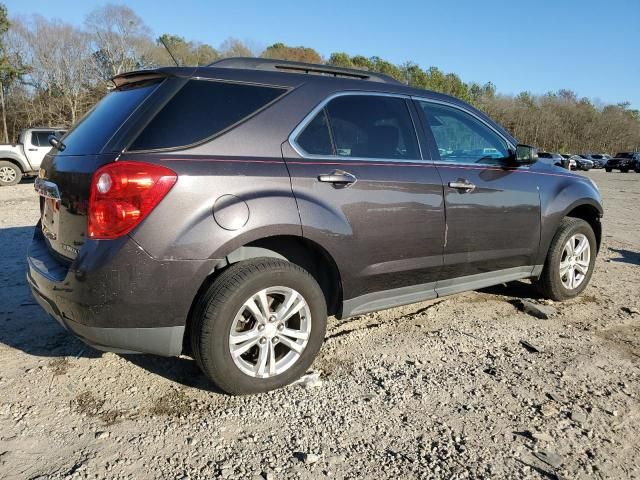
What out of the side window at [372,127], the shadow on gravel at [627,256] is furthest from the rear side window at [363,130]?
the shadow on gravel at [627,256]

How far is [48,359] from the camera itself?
3182mm

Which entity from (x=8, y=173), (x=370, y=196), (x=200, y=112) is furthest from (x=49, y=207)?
(x=8, y=173)

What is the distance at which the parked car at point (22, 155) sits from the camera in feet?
47.9

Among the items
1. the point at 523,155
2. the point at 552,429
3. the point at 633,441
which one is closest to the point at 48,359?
the point at 552,429

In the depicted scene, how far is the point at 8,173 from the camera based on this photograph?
14.6 metres

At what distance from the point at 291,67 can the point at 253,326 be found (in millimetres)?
1644

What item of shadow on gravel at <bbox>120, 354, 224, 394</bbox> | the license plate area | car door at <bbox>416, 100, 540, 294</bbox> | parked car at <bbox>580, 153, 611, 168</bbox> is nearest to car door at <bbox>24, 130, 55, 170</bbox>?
the license plate area

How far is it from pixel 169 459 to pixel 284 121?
1.85 metres

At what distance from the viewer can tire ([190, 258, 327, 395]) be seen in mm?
2543

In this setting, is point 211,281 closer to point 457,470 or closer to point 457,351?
point 457,470

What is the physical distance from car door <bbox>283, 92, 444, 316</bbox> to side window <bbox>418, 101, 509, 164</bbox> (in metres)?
0.24

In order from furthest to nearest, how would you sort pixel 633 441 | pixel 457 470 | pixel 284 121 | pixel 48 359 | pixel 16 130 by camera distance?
pixel 16 130, pixel 48 359, pixel 284 121, pixel 633 441, pixel 457 470

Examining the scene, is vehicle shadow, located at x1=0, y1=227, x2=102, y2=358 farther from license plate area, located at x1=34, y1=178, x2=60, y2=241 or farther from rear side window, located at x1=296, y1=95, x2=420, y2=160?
rear side window, located at x1=296, y1=95, x2=420, y2=160

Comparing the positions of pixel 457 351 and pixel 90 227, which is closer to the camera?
pixel 90 227
